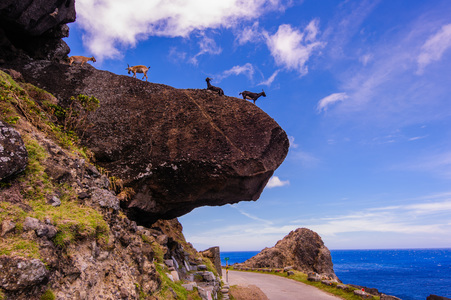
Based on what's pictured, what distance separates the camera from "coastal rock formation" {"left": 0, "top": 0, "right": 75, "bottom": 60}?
15484 millimetres

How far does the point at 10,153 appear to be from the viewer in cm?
747

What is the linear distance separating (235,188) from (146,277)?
7.37m

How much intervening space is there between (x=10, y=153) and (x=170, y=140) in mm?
8389

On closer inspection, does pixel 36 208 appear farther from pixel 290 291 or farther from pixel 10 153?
pixel 290 291

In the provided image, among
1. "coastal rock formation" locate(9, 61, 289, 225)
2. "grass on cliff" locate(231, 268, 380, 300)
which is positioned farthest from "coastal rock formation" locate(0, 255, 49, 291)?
A: "grass on cliff" locate(231, 268, 380, 300)

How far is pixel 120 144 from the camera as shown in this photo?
595 inches

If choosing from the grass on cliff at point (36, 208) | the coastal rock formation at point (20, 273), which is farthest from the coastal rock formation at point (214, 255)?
the coastal rock formation at point (20, 273)

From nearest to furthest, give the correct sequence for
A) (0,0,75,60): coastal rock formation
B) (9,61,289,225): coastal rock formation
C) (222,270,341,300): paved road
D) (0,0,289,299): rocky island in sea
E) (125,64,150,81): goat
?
1. (0,0,289,299): rocky island in sea
2. (9,61,289,225): coastal rock formation
3. (0,0,75,60): coastal rock formation
4. (125,64,150,81): goat
5. (222,270,341,300): paved road

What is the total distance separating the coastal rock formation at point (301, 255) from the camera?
38.7 metres

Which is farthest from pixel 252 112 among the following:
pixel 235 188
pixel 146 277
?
pixel 146 277

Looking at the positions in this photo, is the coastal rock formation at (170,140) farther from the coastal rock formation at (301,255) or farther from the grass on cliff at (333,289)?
the coastal rock formation at (301,255)

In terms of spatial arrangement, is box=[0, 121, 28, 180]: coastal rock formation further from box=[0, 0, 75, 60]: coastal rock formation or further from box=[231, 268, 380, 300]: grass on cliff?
box=[231, 268, 380, 300]: grass on cliff

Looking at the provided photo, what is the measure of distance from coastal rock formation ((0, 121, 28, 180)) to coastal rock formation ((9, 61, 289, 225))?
22.4 feet

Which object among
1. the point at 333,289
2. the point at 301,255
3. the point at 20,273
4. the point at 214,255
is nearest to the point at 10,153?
the point at 20,273
